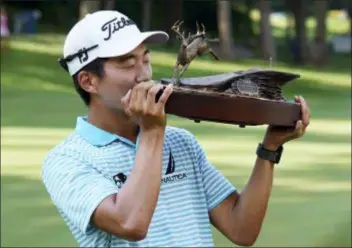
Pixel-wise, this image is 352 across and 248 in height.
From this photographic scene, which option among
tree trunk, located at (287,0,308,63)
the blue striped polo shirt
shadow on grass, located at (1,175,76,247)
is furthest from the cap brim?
tree trunk, located at (287,0,308,63)

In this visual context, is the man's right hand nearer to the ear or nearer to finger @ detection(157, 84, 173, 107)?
finger @ detection(157, 84, 173, 107)

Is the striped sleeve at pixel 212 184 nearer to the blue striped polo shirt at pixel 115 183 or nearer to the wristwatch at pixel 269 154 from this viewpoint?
the blue striped polo shirt at pixel 115 183

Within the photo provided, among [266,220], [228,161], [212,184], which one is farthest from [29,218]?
[212,184]

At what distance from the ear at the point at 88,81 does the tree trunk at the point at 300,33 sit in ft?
118

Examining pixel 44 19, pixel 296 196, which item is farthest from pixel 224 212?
pixel 44 19

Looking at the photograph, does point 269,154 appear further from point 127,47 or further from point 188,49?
point 127,47

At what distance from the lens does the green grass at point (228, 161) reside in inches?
344

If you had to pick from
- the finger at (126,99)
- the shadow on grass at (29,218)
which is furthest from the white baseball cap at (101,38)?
the shadow on grass at (29,218)

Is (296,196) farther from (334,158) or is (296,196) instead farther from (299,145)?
(299,145)

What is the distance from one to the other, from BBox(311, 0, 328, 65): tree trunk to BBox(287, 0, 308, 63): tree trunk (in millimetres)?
1481

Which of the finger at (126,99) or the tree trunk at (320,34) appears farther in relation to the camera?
the tree trunk at (320,34)

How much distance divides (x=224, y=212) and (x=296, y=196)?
7344 millimetres

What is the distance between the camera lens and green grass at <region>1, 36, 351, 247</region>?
28.7 feet

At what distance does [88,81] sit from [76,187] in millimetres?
326
